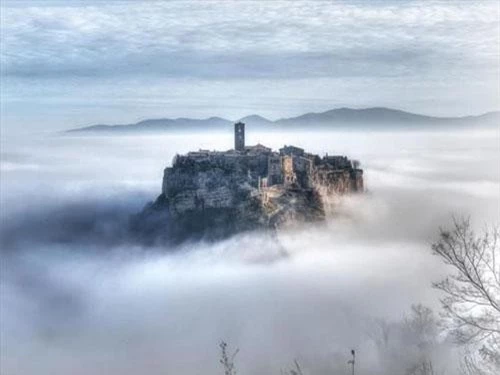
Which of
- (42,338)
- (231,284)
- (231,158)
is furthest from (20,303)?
(231,158)

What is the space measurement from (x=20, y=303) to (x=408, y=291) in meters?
11.6

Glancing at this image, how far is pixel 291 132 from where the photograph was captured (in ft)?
48.0

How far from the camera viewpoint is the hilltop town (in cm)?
1475

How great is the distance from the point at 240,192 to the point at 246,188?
0.61 ft

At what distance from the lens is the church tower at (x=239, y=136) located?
15094 millimetres

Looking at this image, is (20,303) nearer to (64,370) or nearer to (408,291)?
(64,370)

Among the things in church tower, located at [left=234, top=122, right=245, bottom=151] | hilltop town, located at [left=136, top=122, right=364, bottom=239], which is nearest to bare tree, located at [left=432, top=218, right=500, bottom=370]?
hilltop town, located at [left=136, top=122, right=364, bottom=239]

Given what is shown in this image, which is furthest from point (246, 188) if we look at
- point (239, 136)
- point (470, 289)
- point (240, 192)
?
point (470, 289)

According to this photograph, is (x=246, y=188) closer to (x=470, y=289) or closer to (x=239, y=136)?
(x=239, y=136)

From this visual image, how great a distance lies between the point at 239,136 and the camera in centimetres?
1527

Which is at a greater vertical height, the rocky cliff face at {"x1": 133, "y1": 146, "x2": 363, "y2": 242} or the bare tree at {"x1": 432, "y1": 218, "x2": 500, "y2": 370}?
the bare tree at {"x1": 432, "y1": 218, "x2": 500, "y2": 370}

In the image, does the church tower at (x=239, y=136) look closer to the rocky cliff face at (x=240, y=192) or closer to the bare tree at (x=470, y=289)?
the rocky cliff face at (x=240, y=192)

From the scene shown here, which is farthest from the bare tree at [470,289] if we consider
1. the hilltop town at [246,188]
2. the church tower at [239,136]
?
the church tower at [239,136]

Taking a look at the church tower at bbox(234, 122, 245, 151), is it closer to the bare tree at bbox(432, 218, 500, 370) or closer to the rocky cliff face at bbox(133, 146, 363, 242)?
the rocky cliff face at bbox(133, 146, 363, 242)
